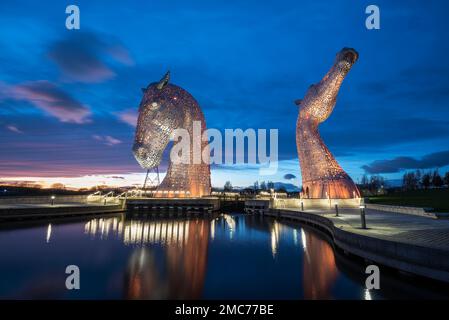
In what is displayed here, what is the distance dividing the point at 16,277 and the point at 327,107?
2801 cm

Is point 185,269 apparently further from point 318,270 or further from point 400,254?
point 400,254

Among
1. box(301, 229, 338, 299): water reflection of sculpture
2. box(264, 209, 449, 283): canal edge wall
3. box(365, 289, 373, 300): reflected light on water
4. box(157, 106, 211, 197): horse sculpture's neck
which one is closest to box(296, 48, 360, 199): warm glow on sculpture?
box(157, 106, 211, 197): horse sculpture's neck

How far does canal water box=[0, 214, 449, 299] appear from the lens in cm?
860

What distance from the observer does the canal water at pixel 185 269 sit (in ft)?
28.2

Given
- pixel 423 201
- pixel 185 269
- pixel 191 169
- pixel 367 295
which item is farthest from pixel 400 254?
pixel 423 201

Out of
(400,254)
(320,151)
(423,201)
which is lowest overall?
(400,254)

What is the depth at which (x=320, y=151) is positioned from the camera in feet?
104

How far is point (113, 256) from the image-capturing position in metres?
13.2

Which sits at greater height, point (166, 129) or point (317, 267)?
point (166, 129)

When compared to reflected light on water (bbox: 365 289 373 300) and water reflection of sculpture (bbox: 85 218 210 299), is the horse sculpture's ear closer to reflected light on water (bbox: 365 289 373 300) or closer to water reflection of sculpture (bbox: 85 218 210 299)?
water reflection of sculpture (bbox: 85 218 210 299)

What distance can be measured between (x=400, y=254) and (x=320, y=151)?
2297 centimetres

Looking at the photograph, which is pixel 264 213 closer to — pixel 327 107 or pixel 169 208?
pixel 169 208

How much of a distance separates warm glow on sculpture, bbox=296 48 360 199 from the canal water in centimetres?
1396
